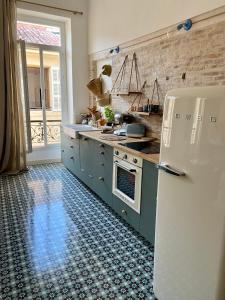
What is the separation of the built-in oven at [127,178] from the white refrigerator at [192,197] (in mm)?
710

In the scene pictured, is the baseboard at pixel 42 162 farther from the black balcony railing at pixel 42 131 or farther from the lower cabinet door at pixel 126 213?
the lower cabinet door at pixel 126 213

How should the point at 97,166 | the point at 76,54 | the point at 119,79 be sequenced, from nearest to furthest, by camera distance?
the point at 97,166 < the point at 119,79 < the point at 76,54

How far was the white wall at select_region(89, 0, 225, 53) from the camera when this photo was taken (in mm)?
2394

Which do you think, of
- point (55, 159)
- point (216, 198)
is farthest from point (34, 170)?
point (216, 198)

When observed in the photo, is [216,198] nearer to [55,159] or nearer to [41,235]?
[41,235]

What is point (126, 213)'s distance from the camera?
98.9 inches

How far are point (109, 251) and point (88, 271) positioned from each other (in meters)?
0.31

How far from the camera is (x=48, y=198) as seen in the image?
10.7ft

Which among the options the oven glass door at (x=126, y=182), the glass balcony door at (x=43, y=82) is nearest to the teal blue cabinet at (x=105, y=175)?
the oven glass door at (x=126, y=182)

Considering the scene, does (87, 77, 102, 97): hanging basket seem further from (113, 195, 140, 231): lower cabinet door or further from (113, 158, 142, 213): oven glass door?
(113, 195, 140, 231): lower cabinet door

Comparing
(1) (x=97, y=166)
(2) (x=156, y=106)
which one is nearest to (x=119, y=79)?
(2) (x=156, y=106)

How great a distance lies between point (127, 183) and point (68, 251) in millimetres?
884

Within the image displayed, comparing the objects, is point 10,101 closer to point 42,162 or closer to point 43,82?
point 43,82

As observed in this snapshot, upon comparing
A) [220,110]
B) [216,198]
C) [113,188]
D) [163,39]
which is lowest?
[113,188]
